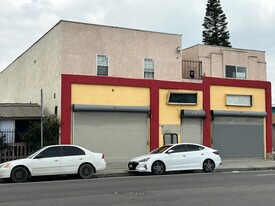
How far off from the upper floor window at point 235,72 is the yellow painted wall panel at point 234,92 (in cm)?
134

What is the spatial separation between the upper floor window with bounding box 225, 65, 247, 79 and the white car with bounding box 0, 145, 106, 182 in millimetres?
13184

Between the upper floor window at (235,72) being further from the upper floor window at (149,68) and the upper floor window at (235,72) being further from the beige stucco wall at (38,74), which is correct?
the beige stucco wall at (38,74)

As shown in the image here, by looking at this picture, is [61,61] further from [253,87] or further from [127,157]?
[253,87]

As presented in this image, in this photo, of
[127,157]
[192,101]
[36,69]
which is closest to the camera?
[127,157]

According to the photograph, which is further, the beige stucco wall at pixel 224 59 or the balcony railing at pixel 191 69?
the beige stucco wall at pixel 224 59

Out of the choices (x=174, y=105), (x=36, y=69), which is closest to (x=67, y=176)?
(x=174, y=105)

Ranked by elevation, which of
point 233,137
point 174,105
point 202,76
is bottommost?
point 233,137

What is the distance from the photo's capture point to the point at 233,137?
25594 millimetres

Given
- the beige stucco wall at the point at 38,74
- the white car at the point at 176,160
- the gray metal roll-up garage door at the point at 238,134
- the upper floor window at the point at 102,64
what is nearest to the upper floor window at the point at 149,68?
the upper floor window at the point at 102,64

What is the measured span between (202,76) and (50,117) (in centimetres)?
997

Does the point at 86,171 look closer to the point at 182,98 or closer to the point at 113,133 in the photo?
the point at 113,133

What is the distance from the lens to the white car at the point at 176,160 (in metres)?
18.2

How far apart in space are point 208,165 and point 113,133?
18.5ft

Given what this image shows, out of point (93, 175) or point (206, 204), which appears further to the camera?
point (93, 175)
